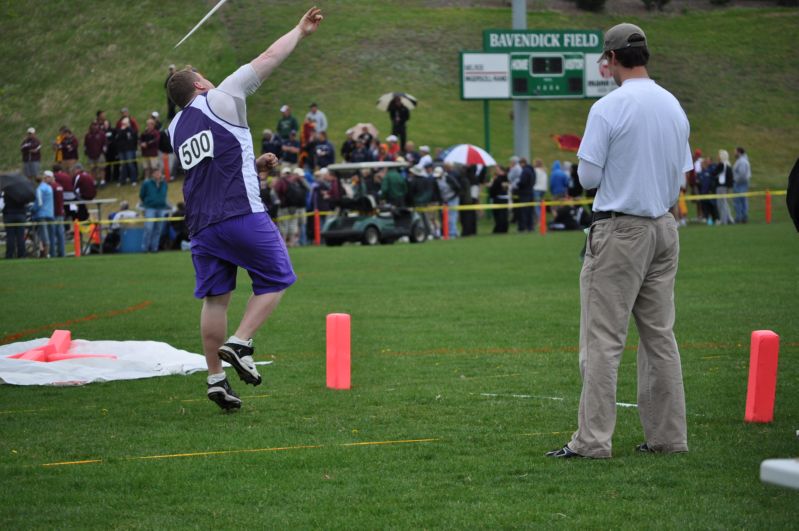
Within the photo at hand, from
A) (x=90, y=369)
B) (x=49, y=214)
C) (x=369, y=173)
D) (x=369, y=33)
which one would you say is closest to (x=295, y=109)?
(x=369, y=33)

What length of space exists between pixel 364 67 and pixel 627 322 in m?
52.2

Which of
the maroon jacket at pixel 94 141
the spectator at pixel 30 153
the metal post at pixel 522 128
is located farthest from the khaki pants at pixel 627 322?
the maroon jacket at pixel 94 141

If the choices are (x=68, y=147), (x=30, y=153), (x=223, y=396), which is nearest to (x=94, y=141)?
(x=68, y=147)

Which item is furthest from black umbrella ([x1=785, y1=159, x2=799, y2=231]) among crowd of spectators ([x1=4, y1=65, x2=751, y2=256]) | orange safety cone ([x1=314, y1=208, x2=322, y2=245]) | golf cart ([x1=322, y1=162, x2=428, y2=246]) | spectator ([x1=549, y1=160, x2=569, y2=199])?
spectator ([x1=549, y1=160, x2=569, y2=199])

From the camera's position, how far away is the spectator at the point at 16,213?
93.4 feet

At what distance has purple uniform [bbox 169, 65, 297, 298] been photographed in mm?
7984

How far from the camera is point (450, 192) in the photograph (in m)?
34.1

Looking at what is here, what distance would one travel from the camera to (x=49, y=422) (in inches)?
313

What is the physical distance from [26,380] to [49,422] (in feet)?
6.10

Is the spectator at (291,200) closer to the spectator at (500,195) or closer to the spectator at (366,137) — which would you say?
the spectator at (366,137)

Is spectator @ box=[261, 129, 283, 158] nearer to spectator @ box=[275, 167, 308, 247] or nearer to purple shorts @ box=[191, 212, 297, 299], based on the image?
spectator @ box=[275, 167, 308, 247]

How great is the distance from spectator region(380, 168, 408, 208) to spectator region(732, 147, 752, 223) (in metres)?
10.7

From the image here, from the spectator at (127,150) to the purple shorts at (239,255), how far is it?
103 ft

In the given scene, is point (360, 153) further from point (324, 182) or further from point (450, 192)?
point (450, 192)
